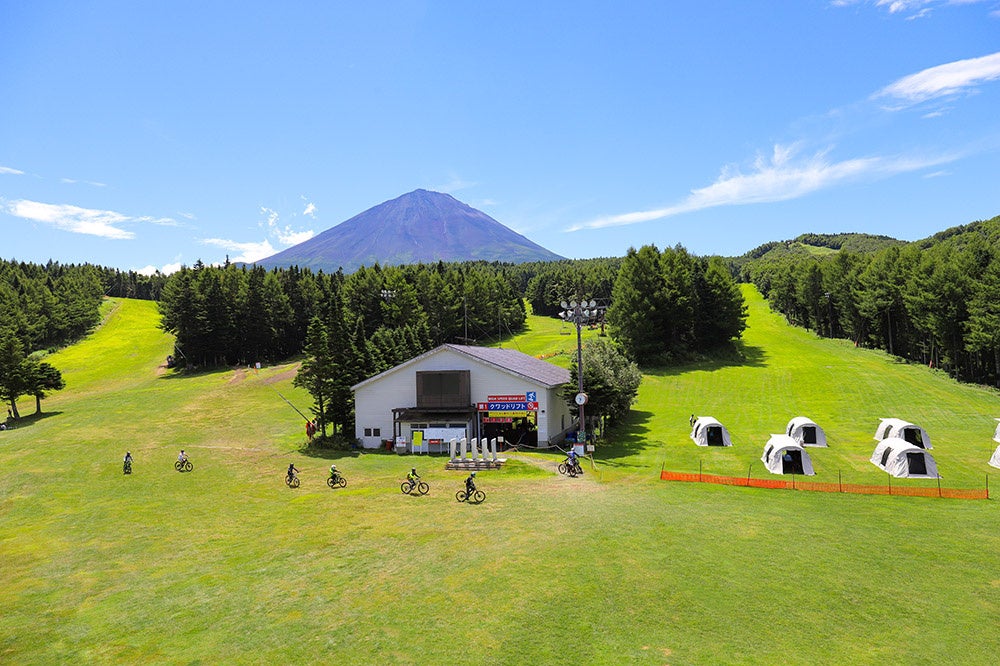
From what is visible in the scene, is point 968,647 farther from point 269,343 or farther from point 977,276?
point 269,343

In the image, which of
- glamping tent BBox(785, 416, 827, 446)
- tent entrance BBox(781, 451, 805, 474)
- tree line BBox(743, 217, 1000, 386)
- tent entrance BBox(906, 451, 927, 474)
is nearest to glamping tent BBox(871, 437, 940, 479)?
tent entrance BBox(906, 451, 927, 474)

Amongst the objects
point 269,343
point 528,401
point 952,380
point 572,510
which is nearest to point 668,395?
point 528,401

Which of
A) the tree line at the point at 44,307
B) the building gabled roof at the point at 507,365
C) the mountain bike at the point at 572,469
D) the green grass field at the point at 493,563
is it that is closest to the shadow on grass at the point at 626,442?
the green grass field at the point at 493,563

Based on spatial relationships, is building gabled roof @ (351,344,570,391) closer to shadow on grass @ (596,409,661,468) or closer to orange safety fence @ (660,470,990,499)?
shadow on grass @ (596,409,661,468)

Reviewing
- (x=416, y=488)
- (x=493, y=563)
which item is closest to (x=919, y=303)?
(x=416, y=488)

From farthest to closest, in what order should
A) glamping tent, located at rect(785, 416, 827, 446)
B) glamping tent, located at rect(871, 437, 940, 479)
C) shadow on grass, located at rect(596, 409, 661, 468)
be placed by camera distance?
glamping tent, located at rect(785, 416, 827, 446) < shadow on grass, located at rect(596, 409, 661, 468) < glamping tent, located at rect(871, 437, 940, 479)

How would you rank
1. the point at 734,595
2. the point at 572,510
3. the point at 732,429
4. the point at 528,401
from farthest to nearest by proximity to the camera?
1. the point at 732,429
2. the point at 528,401
3. the point at 572,510
4. the point at 734,595
